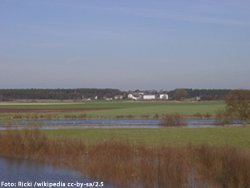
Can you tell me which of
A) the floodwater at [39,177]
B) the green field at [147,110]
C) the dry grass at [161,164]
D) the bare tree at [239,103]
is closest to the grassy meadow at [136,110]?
the green field at [147,110]

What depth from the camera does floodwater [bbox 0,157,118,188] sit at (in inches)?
634

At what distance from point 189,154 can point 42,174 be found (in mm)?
7617

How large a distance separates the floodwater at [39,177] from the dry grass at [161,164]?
2.13ft

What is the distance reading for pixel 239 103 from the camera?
50250mm

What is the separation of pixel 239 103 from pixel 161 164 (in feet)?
123

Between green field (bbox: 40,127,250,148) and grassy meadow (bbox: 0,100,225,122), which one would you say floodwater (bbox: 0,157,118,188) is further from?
grassy meadow (bbox: 0,100,225,122)

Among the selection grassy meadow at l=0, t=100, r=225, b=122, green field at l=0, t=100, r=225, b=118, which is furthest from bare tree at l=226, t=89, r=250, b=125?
green field at l=0, t=100, r=225, b=118

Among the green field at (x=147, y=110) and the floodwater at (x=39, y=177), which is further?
the green field at (x=147, y=110)

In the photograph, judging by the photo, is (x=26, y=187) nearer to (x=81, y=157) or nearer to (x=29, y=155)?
(x=81, y=157)

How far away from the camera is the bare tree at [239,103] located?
163 feet

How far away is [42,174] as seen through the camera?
17.9 meters

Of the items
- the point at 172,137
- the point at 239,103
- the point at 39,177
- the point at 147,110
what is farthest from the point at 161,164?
the point at 147,110

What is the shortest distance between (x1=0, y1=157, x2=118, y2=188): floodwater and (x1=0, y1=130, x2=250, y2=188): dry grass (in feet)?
2.13

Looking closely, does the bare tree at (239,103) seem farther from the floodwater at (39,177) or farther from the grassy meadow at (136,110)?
the floodwater at (39,177)
